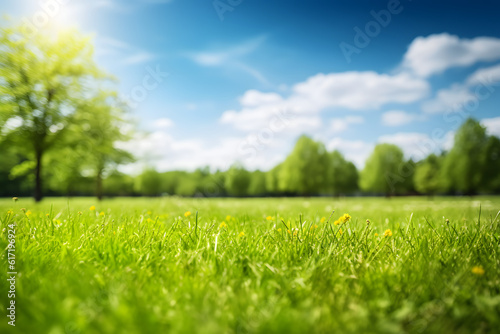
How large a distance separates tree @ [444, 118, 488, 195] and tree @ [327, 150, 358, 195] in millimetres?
19965

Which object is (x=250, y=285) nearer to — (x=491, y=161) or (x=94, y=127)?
(x=94, y=127)

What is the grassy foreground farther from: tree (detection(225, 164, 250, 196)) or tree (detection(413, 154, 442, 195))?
tree (detection(225, 164, 250, 196))

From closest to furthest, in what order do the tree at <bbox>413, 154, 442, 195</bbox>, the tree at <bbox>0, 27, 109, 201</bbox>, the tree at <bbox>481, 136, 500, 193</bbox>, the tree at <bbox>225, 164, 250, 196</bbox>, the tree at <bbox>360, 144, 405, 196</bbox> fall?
the tree at <bbox>0, 27, 109, 201</bbox>, the tree at <bbox>481, 136, 500, 193</bbox>, the tree at <bbox>360, 144, 405, 196</bbox>, the tree at <bbox>413, 154, 442, 195</bbox>, the tree at <bbox>225, 164, 250, 196</bbox>

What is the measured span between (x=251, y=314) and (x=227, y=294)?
22cm

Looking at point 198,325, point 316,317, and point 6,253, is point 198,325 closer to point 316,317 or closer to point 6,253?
point 316,317

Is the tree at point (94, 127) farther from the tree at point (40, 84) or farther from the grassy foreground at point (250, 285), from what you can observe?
the grassy foreground at point (250, 285)

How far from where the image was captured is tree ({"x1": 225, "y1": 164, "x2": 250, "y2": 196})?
64812mm

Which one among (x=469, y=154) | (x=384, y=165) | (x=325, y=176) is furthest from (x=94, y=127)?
(x=384, y=165)

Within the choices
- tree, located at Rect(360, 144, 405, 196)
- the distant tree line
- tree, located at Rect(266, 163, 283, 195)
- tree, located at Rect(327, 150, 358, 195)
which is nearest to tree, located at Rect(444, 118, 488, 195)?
the distant tree line

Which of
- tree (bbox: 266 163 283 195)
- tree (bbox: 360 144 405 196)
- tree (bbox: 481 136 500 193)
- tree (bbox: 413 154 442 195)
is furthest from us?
tree (bbox: 266 163 283 195)

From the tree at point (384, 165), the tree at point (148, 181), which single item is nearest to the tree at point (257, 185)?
the tree at point (148, 181)

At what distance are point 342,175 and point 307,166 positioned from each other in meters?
16.2

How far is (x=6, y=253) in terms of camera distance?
193cm

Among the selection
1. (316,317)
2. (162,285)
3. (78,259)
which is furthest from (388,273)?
(78,259)
